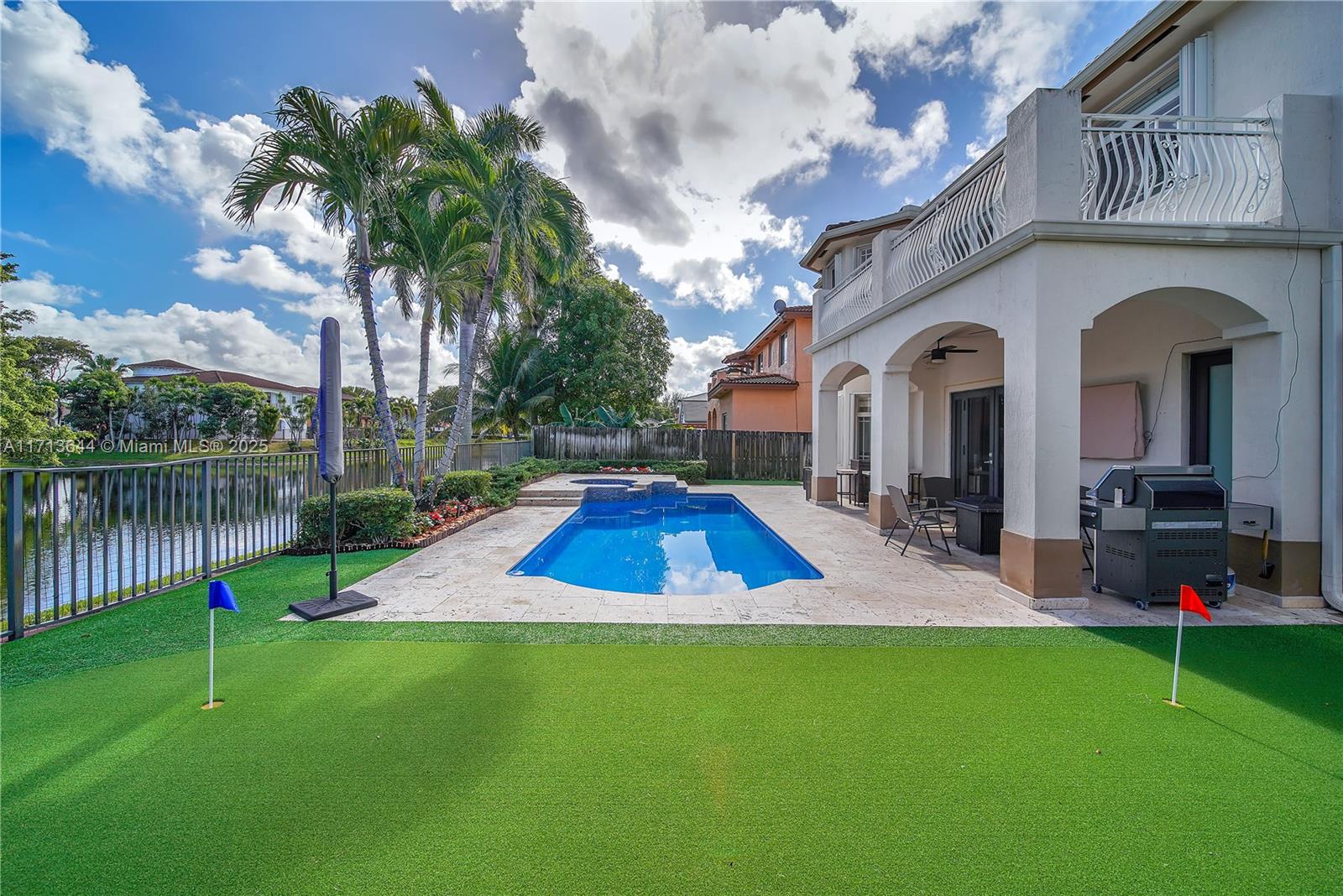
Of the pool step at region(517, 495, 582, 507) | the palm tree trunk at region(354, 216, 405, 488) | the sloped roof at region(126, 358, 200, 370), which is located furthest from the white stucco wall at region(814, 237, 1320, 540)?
the sloped roof at region(126, 358, 200, 370)

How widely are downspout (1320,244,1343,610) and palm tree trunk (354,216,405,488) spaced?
38.7 feet

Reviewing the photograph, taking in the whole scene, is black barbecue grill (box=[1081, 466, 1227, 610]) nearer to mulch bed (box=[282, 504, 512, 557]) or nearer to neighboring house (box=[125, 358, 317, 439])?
mulch bed (box=[282, 504, 512, 557])

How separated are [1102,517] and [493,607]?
6.45m

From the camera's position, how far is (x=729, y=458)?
20.0 metres

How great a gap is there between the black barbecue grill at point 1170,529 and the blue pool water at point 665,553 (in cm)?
323

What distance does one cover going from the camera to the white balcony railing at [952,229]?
6.28 m

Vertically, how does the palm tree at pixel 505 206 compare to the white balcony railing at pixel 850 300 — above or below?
above

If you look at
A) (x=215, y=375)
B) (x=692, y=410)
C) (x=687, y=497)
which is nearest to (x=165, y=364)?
(x=215, y=375)

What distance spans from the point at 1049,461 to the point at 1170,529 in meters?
1.39

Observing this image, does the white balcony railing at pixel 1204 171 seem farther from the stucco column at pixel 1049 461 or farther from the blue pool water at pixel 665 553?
the blue pool water at pixel 665 553

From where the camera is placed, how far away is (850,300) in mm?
10648

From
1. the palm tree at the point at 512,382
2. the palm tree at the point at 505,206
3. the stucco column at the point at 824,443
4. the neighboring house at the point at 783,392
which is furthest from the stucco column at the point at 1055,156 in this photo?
the palm tree at the point at 512,382

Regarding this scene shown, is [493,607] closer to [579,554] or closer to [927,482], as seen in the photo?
[579,554]

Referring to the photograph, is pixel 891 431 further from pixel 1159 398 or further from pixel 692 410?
pixel 692 410
